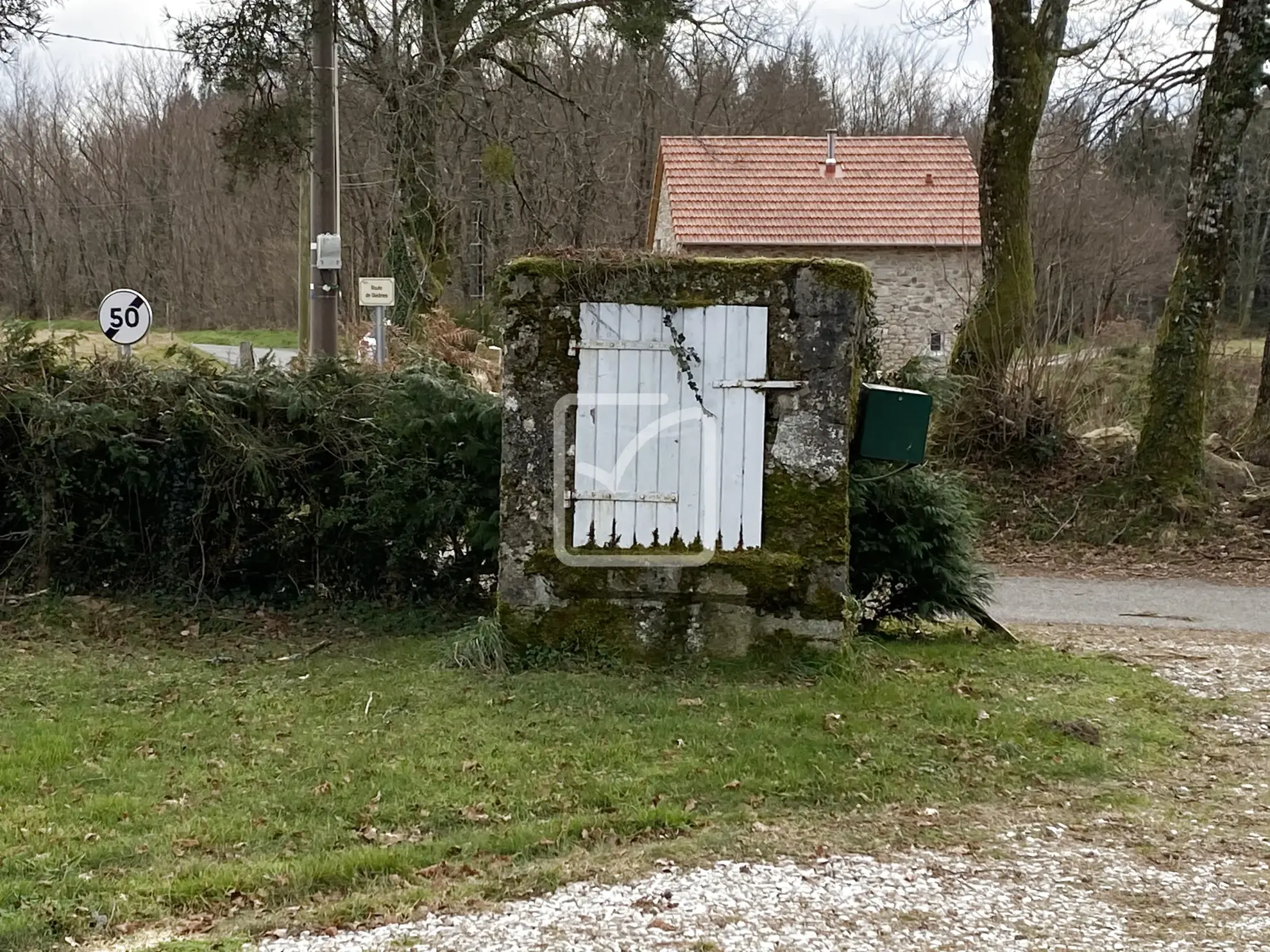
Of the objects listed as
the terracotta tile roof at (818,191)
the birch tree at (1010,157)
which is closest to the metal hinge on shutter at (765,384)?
Answer: the birch tree at (1010,157)

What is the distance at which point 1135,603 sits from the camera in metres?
10.3

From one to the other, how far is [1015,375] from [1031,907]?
10631 millimetres

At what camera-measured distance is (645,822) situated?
14.9 feet

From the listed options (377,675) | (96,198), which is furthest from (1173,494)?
(96,198)

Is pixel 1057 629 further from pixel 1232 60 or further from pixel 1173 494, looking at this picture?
pixel 1232 60

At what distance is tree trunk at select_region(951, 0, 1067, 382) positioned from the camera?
1380 centimetres

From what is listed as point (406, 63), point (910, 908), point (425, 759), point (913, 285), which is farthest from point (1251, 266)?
point (910, 908)

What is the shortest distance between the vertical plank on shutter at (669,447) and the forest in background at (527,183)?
6.31 metres

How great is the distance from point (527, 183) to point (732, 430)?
21195mm

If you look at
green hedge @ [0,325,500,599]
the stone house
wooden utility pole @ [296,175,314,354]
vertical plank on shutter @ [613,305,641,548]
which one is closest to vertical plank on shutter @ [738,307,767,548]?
vertical plank on shutter @ [613,305,641,548]

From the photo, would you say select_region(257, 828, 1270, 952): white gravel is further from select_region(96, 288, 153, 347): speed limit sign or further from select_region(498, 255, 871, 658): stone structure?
select_region(96, 288, 153, 347): speed limit sign

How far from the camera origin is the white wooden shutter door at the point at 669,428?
254 inches

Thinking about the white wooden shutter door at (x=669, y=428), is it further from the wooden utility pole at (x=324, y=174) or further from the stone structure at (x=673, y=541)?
the wooden utility pole at (x=324, y=174)

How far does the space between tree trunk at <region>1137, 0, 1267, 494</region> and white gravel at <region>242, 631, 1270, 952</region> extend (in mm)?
8802
